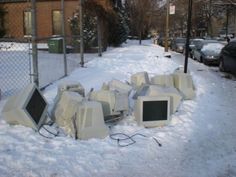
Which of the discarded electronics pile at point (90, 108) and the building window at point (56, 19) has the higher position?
the building window at point (56, 19)

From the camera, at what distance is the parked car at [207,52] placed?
18812mm

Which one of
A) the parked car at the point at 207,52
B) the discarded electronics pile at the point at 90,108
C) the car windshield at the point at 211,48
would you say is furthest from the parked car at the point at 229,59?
the discarded electronics pile at the point at 90,108

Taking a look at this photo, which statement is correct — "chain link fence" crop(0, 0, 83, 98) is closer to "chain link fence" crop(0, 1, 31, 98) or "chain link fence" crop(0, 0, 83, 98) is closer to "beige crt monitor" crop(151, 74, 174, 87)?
"chain link fence" crop(0, 1, 31, 98)

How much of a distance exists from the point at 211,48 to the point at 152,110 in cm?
1475

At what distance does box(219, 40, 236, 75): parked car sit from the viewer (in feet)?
48.0

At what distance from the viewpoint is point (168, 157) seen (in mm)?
5273

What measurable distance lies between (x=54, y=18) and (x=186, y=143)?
24.7 meters

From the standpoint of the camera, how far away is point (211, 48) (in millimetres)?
20359

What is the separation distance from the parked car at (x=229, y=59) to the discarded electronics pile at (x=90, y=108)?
Answer: 27.0 feet

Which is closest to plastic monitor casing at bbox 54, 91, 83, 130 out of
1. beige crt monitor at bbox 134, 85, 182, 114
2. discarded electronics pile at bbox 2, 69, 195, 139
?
discarded electronics pile at bbox 2, 69, 195, 139

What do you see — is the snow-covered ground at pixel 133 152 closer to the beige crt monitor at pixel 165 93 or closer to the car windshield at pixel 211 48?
the beige crt monitor at pixel 165 93

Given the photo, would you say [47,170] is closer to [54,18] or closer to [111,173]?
[111,173]

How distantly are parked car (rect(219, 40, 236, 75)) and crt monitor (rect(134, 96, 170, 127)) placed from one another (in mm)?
8676

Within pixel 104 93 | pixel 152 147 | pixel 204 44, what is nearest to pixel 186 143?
pixel 152 147
